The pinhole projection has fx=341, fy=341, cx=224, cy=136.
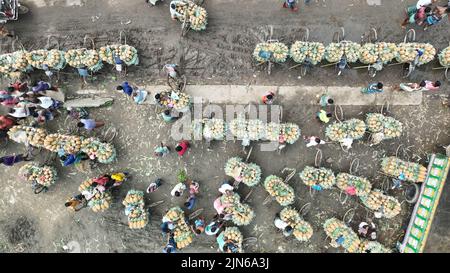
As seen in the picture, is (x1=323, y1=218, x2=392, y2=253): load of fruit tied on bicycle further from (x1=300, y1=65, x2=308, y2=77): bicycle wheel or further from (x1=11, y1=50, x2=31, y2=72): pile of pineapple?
(x1=11, y1=50, x2=31, y2=72): pile of pineapple

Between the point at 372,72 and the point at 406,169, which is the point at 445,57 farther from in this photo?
the point at 406,169

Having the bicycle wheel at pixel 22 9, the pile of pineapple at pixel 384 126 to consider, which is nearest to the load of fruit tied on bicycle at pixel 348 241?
the pile of pineapple at pixel 384 126

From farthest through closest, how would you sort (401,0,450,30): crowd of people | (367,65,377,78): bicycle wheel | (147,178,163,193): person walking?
(367,65,377,78): bicycle wheel, (147,178,163,193): person walking, (401,0,450,30): crowd of people

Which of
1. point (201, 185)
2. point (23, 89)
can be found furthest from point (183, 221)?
point (23, 89)

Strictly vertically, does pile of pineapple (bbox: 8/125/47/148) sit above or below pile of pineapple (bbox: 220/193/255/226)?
above

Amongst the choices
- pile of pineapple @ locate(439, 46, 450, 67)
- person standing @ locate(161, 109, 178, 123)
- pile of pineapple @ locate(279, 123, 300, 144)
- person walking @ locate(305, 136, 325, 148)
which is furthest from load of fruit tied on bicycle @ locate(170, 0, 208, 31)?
pile of pineapple @ locate(439, 46, 450, 67)

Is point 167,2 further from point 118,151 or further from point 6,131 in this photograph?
point 6,131
